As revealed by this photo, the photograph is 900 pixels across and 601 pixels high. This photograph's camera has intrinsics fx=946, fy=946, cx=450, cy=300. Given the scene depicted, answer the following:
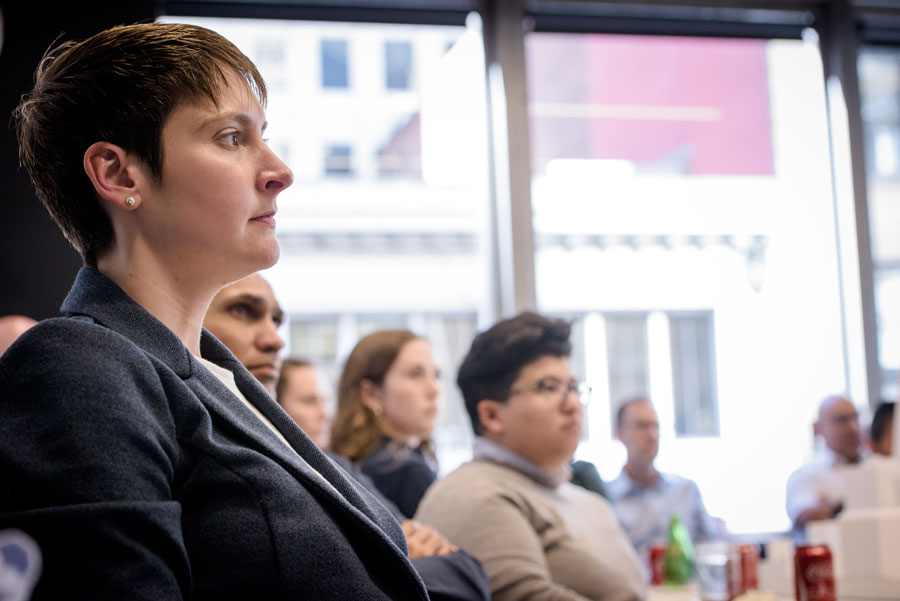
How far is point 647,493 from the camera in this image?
4.24m

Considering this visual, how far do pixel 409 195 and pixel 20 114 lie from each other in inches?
154

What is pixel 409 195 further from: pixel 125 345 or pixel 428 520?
pixel 125 345

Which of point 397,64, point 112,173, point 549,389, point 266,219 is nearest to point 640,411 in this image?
point 397,64

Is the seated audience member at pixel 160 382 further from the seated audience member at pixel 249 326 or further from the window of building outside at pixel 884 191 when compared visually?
the window of building outside at pixel 884 191

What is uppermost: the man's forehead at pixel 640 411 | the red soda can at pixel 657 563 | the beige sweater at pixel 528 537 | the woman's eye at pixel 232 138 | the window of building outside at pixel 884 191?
the window of building outside at pixel 884 191

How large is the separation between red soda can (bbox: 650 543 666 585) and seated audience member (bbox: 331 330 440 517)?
775 mm

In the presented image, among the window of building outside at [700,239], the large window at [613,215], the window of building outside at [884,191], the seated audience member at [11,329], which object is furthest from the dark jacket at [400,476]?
the window of building outside at [884,191]

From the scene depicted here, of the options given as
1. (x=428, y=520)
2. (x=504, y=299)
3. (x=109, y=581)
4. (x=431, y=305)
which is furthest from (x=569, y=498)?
(x=431, y=305)

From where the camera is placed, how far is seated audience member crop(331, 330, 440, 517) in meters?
3.00

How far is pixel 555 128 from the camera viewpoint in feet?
16.1

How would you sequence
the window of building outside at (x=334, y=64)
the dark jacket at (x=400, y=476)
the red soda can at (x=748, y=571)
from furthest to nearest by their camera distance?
the window of building outside at (x=334, y=64) < the dark jacket at (x=400, y=476) < the red soda can at (x=748, y=571)

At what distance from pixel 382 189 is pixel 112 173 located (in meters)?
4.03

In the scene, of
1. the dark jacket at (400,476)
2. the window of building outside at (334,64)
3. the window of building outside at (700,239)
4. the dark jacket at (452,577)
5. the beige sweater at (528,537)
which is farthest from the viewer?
the window of building outside at (700,239)

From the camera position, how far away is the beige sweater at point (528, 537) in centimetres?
197
